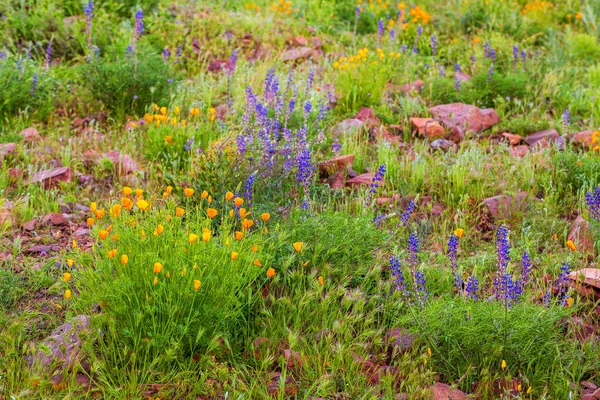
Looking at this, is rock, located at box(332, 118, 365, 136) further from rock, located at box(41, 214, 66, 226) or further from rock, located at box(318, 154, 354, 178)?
rock, located at box(41, 214, 66, 226)

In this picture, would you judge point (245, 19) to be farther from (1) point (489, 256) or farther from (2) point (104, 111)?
(1) point (489, 256)

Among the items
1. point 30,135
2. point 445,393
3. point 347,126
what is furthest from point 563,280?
point 30,135

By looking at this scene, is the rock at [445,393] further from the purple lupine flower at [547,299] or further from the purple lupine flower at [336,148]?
the purple lupine flower at [336,148]

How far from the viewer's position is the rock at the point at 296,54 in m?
7.46

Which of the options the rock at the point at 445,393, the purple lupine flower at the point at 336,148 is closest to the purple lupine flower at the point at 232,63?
the purple lupine flower at the point at 336,148

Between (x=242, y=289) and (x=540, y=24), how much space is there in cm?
675

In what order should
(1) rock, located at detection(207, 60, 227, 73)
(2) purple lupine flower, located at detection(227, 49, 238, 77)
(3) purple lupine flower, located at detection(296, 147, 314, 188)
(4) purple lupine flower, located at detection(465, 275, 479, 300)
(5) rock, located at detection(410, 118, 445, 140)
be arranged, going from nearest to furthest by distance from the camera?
(4) purple lupine flower, located at detection(465, 275, 479, 300)
(3) purple lupine flower, located at detection(296, 147, 314, 188)
(5) rock, located at detection(410, 118, 445, 140)
(2) purple lupine flower, located at detection(227, 49, 238, 77)
(1) rock, located at detection(207, 60, 227, 73)

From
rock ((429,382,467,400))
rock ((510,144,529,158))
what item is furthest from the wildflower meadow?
rock ((510,144,529,158))

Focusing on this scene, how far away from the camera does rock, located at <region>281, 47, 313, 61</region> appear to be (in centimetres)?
746

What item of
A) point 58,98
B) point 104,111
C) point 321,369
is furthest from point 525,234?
point 58,98

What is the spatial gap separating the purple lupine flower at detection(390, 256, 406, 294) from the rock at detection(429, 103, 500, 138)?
2612mm

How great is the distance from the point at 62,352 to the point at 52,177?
213 cm

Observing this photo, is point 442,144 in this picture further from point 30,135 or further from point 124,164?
point 30,135

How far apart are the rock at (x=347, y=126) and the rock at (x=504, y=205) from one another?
1.32 meters
